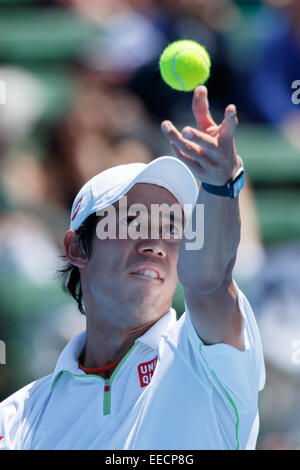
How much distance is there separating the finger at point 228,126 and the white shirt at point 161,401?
0.41 metres

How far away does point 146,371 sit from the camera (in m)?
2.00

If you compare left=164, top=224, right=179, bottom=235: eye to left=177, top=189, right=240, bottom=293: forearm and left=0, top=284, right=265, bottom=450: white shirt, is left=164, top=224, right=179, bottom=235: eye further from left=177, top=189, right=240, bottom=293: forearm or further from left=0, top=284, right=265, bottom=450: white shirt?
left=177, top=189, right=240, bottom=293: forearm

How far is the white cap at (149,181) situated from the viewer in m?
2.14

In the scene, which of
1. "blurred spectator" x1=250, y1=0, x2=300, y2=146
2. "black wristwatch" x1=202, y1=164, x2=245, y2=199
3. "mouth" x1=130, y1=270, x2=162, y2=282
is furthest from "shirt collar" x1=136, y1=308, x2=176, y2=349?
"blurred spectator" x1=250, y1=0, x2=300, y2=146

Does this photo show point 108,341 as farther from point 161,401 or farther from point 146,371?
point 161,401

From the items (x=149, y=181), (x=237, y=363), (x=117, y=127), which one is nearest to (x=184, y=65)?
(x=149, y=181)

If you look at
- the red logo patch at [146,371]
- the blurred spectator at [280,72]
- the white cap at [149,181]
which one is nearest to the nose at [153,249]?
the white cap at [149,181]

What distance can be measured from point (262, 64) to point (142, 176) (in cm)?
287

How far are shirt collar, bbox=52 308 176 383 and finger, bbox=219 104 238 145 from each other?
26.3 inches

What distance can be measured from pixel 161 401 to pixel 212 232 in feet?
1.61

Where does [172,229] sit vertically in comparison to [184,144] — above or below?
below

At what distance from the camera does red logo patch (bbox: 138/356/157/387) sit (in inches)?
78.1

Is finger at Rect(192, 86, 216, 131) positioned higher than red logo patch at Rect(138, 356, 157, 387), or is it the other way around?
finger at Rect(192, 86, 216, 131)
